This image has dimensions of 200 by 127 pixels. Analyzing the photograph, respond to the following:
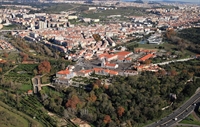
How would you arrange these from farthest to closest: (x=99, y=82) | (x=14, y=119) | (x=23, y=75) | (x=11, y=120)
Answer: (x=23, y=75) < (x=99, y=82) < (x=14, y=119) < (x=11, y=120)

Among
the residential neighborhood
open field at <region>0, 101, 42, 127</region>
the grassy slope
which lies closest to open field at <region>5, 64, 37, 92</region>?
the residential neighborhood

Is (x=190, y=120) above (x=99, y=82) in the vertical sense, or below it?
below

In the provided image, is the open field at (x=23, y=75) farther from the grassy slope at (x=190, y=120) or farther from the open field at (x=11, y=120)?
the grassy slope at (x=190, y=120)

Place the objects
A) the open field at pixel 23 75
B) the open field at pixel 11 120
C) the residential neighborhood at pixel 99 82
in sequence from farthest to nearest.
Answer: the open field at pixel 23 75
the residential neighborhood at pixel 99 82
the open field at pixel 11 120

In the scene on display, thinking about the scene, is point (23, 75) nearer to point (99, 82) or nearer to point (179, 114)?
point (99, 82)

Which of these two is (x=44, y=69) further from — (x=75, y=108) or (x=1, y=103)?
(x=75, y=108)

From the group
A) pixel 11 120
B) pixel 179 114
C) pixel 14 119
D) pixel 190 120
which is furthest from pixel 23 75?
pixel 190 120

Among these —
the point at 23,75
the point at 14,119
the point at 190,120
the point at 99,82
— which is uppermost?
the point at 99,82

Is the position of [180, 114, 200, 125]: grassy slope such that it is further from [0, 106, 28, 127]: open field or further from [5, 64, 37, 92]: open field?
[5, 64, 37, 92]: open field

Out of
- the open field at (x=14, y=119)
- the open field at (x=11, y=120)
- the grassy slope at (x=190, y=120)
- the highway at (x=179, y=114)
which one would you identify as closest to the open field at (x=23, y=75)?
the open field at (x=14, y=119)
